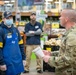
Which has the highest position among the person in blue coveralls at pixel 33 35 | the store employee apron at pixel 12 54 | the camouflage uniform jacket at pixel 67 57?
the camouflage uniform jacket at pixel 67 57

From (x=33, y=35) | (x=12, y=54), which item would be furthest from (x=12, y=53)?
(x=33, y=35)

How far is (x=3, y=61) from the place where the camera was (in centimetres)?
488

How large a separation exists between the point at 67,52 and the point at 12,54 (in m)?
1.82

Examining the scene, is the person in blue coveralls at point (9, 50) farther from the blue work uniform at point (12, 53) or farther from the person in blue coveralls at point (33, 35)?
the person in blue coveralls at point (33, 35)

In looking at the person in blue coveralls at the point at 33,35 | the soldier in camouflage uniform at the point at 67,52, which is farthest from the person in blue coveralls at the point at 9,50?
the person in blue coveralls at the point at 33,35

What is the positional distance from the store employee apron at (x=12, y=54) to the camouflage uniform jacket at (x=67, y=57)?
149 centimetres

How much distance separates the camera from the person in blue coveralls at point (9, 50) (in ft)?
16.2

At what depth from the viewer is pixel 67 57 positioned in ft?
11.0

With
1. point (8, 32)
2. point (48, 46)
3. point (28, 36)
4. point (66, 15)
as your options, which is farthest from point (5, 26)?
point (48, 46)

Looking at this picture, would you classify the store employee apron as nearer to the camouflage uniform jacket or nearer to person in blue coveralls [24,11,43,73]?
the camouflage uniform jacket

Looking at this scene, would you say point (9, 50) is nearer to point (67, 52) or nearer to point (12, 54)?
point (12, 54)

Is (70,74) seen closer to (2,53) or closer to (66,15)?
(66,15)

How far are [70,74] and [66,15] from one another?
0.76m

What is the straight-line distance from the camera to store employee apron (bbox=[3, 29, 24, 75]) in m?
4.95
